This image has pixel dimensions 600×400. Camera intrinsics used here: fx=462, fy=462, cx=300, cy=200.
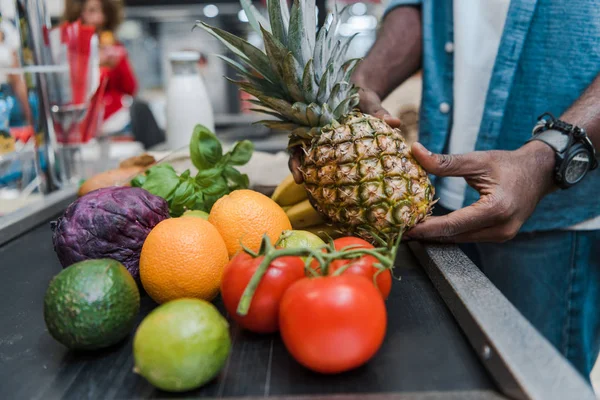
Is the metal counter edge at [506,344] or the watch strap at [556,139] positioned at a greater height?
the watch strap at [556,139]

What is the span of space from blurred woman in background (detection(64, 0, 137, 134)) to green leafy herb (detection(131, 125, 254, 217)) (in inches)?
117

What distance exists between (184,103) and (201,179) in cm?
88

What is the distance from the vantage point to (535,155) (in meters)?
1.11

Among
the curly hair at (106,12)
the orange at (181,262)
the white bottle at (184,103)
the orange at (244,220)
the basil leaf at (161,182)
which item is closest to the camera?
the orange at (181,262)

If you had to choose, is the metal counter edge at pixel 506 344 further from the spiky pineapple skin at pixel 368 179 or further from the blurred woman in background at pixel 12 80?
the blurred woman in background at pixel 12 80

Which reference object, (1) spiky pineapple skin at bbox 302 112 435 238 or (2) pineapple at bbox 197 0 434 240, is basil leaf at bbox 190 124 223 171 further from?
(1) spiky pineapple skin at bbox 302 112 435 238

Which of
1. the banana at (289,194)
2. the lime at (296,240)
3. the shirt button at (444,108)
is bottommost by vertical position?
the banana at (289,194)

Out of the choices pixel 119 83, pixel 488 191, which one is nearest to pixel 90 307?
pixel 488 191

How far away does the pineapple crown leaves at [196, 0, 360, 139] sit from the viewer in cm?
108

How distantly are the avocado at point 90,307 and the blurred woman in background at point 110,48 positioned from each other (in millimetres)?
3499

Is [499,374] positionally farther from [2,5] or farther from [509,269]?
[2,5]

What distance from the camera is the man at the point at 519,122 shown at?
1.12m

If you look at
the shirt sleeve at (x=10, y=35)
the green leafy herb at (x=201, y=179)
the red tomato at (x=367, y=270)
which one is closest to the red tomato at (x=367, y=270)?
the red tomato at (x=367, y=270)

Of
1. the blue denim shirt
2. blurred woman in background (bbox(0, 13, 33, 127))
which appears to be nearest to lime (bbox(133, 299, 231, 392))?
the blue denim shirt
